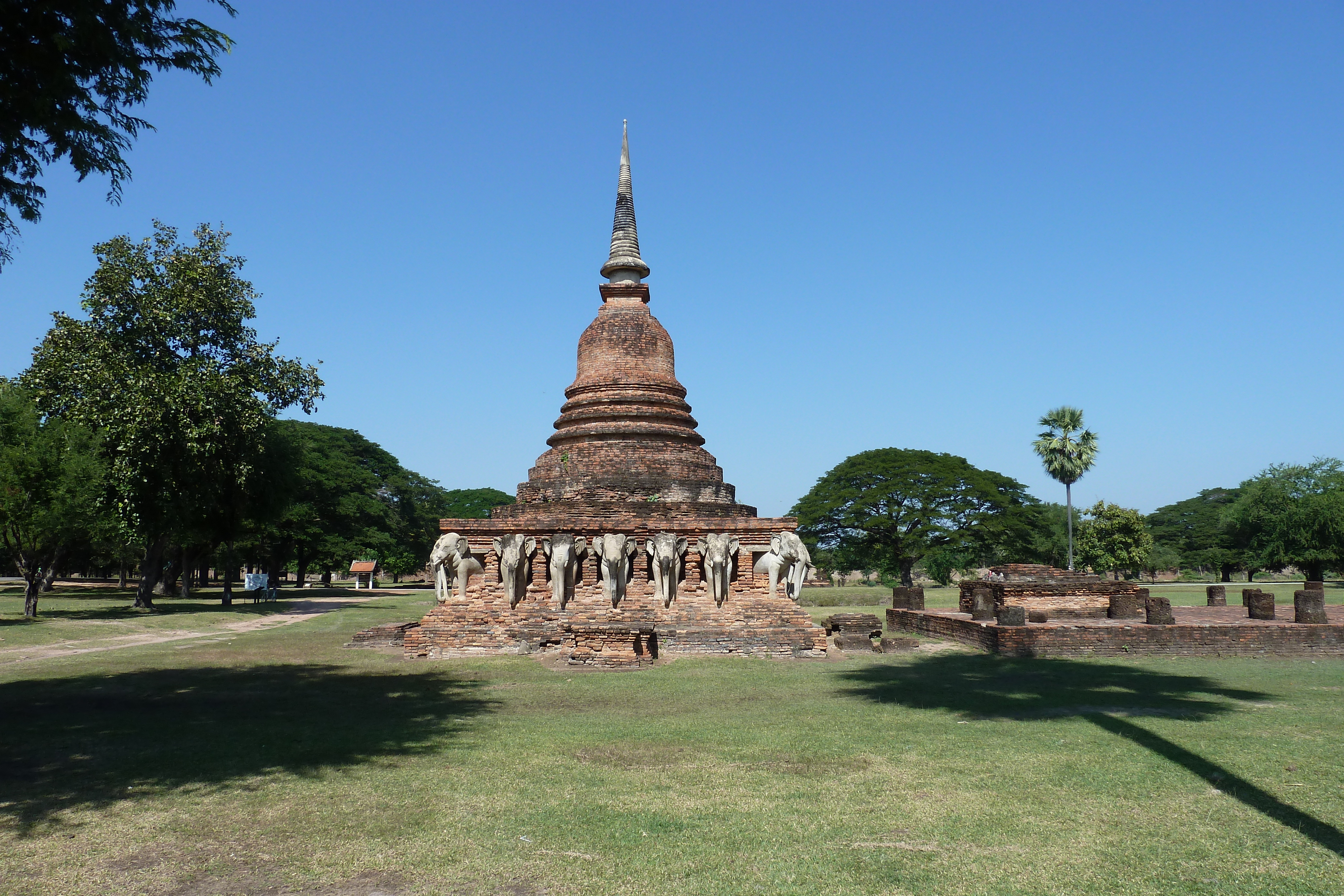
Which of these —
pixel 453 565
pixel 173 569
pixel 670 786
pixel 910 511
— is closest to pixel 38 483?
pixel 453 565

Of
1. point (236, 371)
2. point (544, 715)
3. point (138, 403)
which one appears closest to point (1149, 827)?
point (544, 715)

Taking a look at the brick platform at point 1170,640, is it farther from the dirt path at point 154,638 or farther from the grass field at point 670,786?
the dirt path at point 154,638

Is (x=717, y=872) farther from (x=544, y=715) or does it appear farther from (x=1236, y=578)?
(x=1236, y=578)

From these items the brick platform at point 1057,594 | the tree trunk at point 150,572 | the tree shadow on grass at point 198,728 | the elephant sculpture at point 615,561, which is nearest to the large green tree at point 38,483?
the tree trunk at point 150,572

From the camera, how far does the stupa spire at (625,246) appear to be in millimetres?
20891

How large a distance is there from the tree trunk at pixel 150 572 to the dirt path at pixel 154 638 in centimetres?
395

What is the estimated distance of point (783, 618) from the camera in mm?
15227

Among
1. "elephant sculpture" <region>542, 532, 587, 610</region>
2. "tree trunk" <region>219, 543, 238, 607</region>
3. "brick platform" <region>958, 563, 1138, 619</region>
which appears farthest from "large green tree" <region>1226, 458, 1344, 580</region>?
"tree trunk" <region>219, 543, 238, 607</region>

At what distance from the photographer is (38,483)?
73.4ft

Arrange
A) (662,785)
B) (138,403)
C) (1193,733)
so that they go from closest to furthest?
1. (662,785)
2. (1193,733)
3. (138,403)

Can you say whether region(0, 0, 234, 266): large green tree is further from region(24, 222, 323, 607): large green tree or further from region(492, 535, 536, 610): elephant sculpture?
region(24, 222, 323, 607): large green tree

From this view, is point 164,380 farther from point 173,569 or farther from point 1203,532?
point 1203,532

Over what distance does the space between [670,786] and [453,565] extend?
32.9 feet

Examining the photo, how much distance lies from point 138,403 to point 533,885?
23.6 metres
